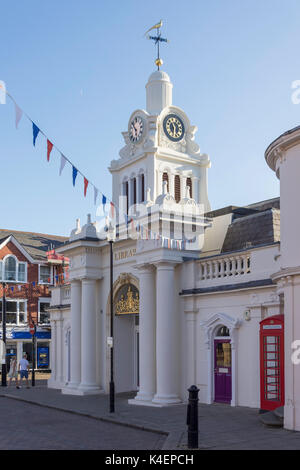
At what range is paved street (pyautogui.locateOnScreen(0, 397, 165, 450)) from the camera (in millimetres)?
13516

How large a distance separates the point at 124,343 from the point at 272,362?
10743mm

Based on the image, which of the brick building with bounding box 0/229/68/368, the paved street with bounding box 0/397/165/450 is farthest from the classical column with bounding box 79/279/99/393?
the brick building with bounding box 0/229/68/368

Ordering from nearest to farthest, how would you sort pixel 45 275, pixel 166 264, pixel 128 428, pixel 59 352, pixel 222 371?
1. pixel 128 428
2. pixel 222 371
3. pixel 166 264
4. pixel 59 352
5. pixel 45 275

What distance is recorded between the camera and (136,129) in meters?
28.2

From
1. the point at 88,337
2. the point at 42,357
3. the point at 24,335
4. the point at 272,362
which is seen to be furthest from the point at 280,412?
the point at 42,357

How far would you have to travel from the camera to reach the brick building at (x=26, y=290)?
4794 centimetres

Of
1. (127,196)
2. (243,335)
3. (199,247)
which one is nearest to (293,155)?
(243,335)

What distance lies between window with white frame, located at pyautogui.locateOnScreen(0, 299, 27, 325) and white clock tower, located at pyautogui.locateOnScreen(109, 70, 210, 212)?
881 inches


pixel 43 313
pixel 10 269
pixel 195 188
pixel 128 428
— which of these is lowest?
pixel 128 428

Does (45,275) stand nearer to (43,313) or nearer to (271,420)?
(43,313)

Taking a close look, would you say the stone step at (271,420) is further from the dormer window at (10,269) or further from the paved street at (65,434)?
the dormer window at (10,269)

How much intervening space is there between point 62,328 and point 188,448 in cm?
1867

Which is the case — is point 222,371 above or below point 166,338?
below
